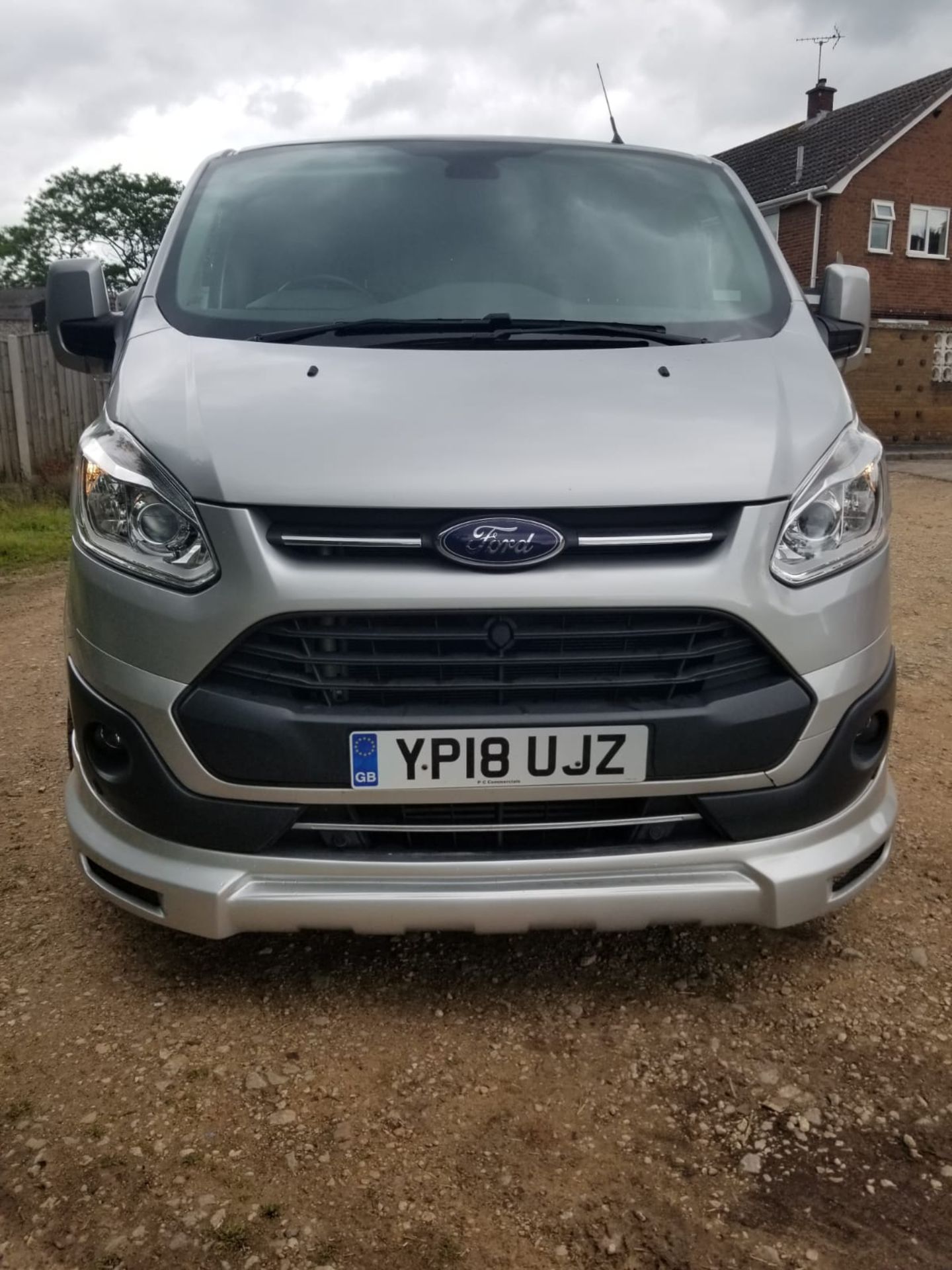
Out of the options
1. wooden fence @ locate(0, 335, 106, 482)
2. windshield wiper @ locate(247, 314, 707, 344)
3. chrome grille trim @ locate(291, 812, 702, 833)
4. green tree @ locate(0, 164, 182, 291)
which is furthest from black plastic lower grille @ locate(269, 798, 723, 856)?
green tree @ locate(0, 164, 182, 291)

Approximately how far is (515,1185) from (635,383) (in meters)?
1.58

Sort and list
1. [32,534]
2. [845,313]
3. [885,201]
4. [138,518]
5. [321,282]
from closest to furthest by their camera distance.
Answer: [138,518]
[321,282]
[845,313]
[32,534]
[885,201]

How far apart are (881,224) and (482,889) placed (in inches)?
1129

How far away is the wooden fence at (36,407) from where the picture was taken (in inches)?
440

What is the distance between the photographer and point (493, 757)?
208cm

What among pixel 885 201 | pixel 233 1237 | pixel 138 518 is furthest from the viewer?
pixel 885 201

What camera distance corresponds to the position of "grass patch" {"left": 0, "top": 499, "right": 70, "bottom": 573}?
8.51 meters

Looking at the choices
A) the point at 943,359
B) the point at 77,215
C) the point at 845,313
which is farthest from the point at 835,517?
the point at 77,215

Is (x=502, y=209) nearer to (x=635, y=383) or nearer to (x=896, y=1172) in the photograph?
(x=635, y=383)

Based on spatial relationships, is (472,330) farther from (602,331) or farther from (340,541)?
(340,541)

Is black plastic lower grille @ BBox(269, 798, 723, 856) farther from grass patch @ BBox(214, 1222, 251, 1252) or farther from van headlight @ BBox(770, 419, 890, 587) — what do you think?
grass patch @ BBox(214, 1222, 251, 1252)

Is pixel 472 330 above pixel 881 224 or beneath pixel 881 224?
beneath

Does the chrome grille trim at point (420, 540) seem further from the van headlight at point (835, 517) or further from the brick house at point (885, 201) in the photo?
the brick house at point (885, 201)

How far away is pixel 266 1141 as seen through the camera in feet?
6.57
